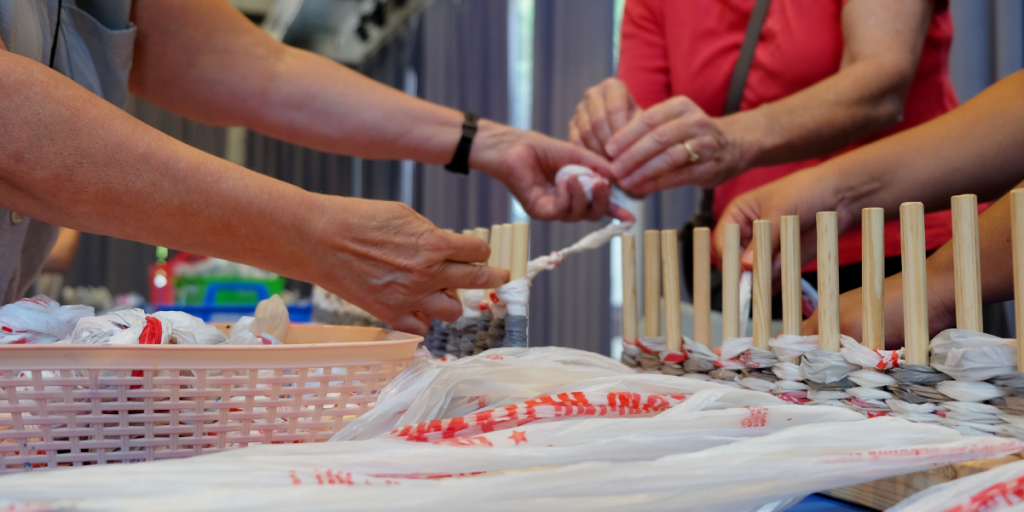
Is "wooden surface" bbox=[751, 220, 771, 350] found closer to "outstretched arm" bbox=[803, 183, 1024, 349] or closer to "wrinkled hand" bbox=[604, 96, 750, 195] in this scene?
"outstretched arm" bbox=[803, 183, 1024, 349]

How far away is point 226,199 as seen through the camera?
20.3 inches

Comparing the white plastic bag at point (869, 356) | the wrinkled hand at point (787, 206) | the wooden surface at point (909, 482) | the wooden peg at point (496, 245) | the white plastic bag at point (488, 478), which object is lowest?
the wooden surface at point (909, 482)

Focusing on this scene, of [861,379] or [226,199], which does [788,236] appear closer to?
[861,379]

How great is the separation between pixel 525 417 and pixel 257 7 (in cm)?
526

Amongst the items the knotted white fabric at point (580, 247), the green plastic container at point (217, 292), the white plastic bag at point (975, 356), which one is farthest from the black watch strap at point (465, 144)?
the green plastic container at point (217, 292)

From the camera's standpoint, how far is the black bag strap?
103cm

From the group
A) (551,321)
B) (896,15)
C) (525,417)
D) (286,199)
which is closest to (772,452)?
(525,417)

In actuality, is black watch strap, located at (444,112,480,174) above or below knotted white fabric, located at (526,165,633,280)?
above

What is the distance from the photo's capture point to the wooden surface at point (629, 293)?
26.6 inches

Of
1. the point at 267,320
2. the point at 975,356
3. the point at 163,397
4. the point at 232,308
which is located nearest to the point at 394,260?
the point at 267,320

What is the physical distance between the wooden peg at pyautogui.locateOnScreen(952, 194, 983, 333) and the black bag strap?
616 mm

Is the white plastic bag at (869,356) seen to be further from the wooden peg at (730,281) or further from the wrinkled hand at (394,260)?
the wrinkled hand at (394,260)

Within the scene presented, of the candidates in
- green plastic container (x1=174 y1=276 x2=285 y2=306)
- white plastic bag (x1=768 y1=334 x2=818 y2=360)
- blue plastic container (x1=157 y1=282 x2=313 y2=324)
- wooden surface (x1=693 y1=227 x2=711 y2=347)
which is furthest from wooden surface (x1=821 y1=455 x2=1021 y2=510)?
green plastic container (x1=174 y1=276 x2=285 y2=306)

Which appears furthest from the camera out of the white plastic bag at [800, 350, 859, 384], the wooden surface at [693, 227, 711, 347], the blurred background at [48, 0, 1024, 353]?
the blurred background at [48, 0, 1024, 353]
